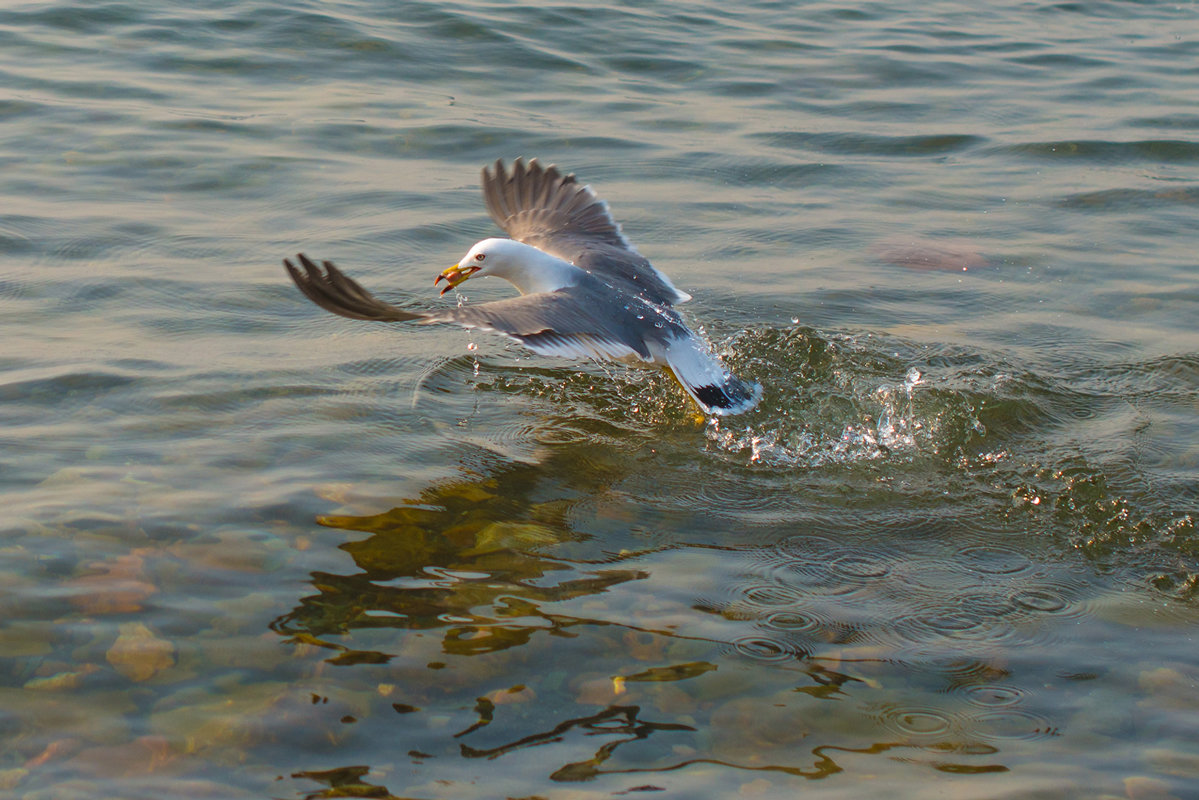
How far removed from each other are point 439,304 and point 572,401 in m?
1.27

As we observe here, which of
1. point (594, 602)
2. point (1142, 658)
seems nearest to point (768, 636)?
point (594, 602)

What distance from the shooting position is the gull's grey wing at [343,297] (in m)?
4.66

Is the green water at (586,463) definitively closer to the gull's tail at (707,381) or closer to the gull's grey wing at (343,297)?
the gull's tail at (707,381)

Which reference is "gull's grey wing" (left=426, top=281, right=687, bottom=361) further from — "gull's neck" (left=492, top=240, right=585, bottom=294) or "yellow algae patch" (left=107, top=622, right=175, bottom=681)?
"yellow algae patch" (left=107, top=622, right=175, bottom=681)

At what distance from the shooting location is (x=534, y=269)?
A: 20.9ft

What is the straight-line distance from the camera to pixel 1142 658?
387cm

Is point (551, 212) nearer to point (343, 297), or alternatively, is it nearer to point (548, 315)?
point (548, 315)

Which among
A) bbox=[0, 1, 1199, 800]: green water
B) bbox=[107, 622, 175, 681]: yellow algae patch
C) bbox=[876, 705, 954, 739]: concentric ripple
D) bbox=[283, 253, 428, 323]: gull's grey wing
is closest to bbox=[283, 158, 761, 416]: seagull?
bbox=[283, 253, 428, 323]: gull's grey wing

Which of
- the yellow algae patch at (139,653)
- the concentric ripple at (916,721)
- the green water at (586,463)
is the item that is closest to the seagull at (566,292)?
the green water at (586,463)

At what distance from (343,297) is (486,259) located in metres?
1.77

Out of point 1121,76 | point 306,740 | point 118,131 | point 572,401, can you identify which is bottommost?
point 306,740

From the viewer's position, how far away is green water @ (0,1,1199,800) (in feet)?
11.4

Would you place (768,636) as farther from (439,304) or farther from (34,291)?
(34,291)

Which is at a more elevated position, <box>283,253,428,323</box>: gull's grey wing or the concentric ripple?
<box>283,253,428,323</box>: gull's grey wing
